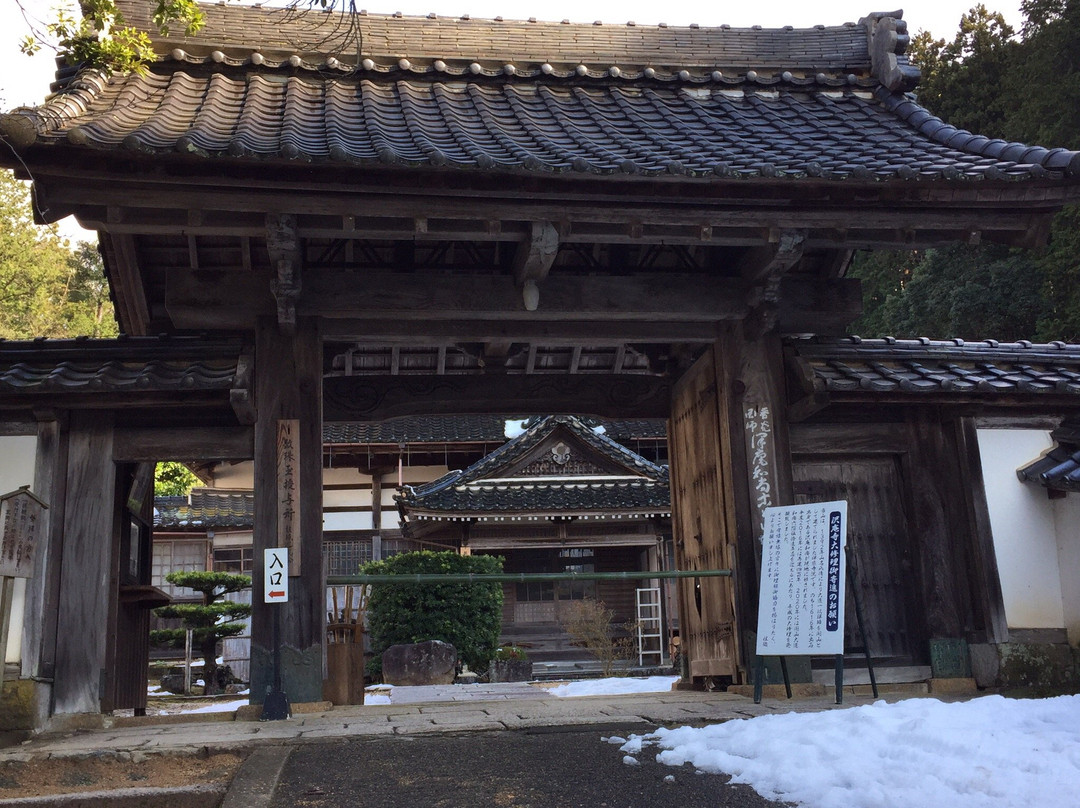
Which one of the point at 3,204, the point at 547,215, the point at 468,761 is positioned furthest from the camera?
the point at 3,204

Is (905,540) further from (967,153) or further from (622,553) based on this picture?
(622,553)

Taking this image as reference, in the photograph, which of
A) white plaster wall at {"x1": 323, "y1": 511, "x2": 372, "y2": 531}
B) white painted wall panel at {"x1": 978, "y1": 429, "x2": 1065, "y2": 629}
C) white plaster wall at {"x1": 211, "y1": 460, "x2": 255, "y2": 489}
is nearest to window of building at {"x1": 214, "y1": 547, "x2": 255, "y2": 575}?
white plaster wall at {"x1": 211, "y1": 460, "x2": 255, "y2": 489}

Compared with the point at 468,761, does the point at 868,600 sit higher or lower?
higher

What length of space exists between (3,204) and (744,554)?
100 ft

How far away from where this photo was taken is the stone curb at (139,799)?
13.5 ft

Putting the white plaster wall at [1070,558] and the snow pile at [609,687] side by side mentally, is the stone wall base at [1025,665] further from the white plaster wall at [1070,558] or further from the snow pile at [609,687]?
the snow pile at [609,687]

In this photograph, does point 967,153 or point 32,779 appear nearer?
point 32,779

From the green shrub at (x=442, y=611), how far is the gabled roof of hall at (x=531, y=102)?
1031 cm

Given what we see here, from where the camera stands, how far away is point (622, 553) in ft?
73.0

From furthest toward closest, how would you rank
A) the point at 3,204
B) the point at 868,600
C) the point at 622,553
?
1. the point at 3,204
2. the point at 622,553
3. the point at 868,600

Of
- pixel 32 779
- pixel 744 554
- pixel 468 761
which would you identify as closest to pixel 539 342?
pixel 744 554

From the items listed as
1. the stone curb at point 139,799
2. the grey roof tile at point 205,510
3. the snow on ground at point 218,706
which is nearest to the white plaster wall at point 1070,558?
the stone curb at point 139,799

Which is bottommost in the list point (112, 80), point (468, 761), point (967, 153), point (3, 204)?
point (468, 761)

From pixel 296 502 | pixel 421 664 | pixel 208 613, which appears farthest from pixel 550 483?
pixel 296 502
